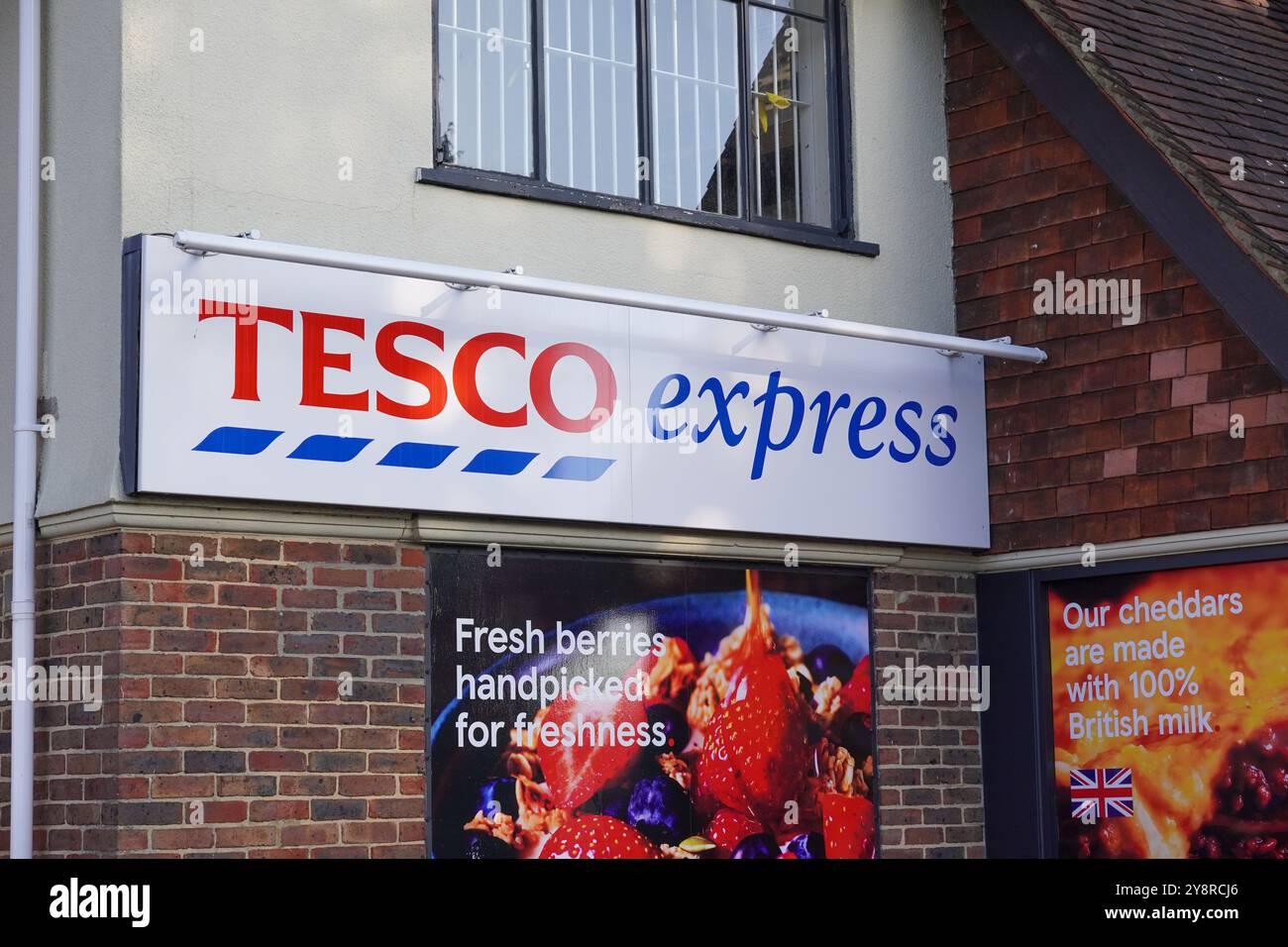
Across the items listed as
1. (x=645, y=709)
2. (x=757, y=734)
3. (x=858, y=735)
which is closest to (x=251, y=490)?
(x=645, y=709)

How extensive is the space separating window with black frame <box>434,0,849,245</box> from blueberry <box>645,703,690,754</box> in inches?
91.2

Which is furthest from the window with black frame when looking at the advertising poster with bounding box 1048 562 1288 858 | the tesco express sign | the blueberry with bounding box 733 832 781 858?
the blueberry with bounding box 733 832 781 858

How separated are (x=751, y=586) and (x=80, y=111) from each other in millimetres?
3615

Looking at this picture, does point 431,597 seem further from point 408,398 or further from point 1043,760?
point 1043,760

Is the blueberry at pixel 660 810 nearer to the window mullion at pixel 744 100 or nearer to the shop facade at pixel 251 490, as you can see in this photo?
the shop facade at pixel 251 490

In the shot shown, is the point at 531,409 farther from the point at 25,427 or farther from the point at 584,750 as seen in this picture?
the point at 25,427

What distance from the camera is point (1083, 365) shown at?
8922mm

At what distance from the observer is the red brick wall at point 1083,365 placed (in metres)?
8.34

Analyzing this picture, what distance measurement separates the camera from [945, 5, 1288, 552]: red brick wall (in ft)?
27.3

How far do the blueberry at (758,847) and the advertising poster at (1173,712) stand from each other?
60.5 inches

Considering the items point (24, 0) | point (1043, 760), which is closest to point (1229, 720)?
point (1043, 760)

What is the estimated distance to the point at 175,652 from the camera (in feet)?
22.2

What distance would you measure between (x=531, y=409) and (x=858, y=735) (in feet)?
7.97

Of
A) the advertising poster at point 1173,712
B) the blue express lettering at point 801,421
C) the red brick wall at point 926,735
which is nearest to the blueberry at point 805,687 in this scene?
the red brick wall at point 926,735
